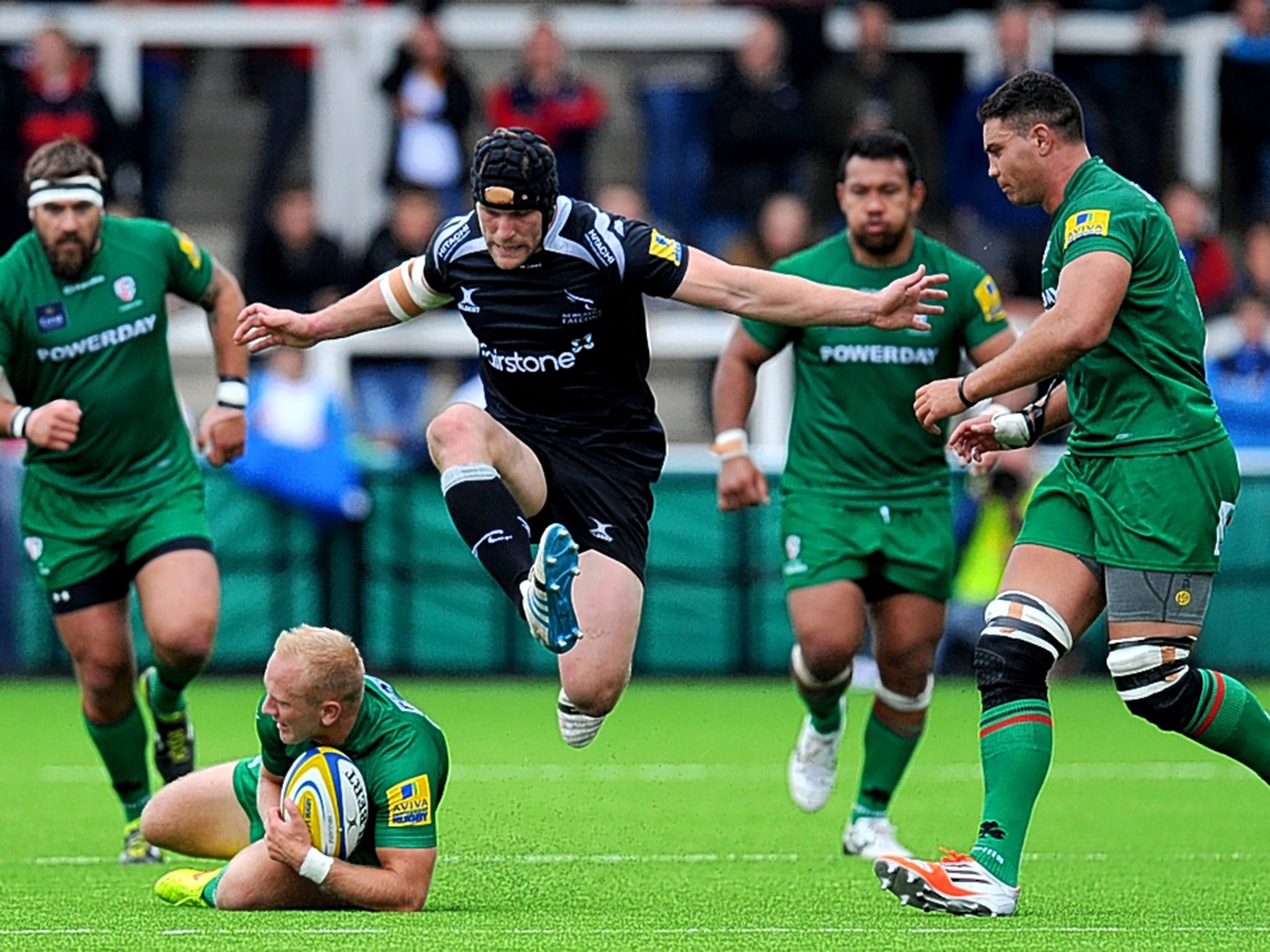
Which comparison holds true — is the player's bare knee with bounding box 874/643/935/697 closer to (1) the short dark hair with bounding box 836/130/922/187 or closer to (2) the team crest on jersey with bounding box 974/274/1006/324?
(2) the team crest on jersey with bounding box 974/274/1006/324

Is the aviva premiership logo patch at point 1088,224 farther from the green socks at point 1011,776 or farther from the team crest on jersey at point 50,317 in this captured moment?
the team crest on jersey at point 50,317

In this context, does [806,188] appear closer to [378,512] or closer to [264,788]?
[378,512]

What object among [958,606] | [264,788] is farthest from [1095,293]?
[958,606]

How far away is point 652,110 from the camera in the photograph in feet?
60.4

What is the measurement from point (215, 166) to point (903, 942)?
46.7 feet

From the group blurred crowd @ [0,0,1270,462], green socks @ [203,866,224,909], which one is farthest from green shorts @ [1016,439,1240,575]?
blurred crowd @ [0,0,1270,462]

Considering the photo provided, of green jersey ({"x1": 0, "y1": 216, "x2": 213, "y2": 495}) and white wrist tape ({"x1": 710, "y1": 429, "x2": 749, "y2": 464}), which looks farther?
white wrist tape ({"x1": 710, "y1": 429, "x2": 749, "y2": 464})

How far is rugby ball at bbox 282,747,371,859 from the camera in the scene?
7129mm

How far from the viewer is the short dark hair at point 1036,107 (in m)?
7.27

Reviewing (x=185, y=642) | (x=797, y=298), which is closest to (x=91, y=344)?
(x=185, y=642)

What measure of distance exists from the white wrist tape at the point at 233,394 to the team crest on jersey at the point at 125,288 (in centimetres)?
52

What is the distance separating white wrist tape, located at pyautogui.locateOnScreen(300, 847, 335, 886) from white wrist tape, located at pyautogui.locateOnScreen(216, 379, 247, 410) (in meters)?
2.78

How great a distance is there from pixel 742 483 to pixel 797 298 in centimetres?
173

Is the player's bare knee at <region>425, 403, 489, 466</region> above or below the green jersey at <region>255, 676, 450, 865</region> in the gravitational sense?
above
